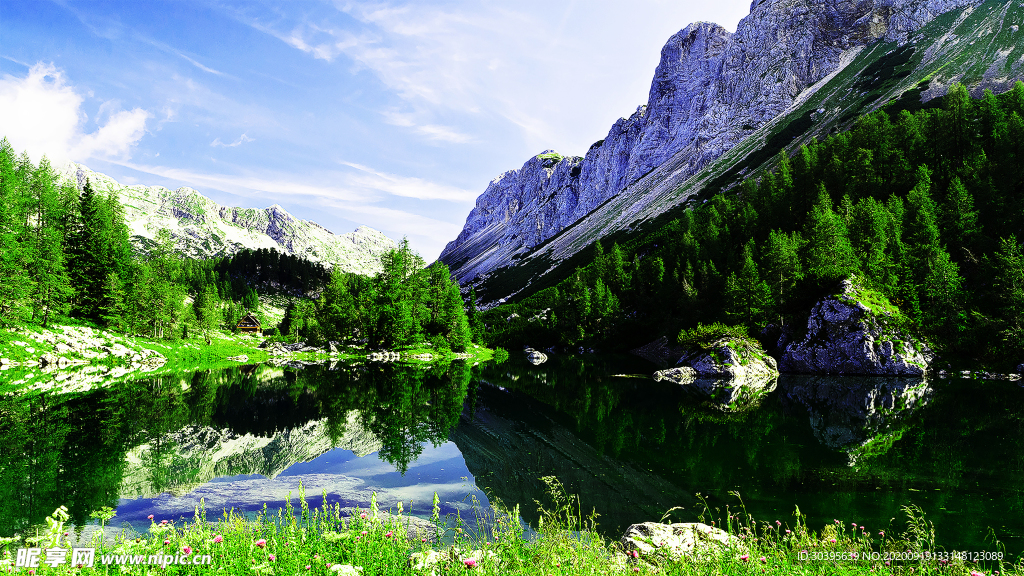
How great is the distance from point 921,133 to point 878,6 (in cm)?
16318

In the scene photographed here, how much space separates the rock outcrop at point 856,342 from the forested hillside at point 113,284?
53.6 m

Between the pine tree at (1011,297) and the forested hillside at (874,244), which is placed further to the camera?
the forested hillside at (874,244)

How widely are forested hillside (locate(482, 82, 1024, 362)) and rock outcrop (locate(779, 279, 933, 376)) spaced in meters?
2.89

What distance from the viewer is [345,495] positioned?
49.1 feet

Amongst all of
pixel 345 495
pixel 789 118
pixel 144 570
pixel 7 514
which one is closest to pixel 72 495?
pixel 7 514

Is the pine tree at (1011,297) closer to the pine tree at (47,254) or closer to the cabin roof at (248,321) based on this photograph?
the pine tree at (47,254)

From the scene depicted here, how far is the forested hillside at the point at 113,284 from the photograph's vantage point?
157 ft

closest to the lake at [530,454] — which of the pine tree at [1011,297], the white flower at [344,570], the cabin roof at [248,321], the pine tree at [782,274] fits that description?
the white flower at [344,570]

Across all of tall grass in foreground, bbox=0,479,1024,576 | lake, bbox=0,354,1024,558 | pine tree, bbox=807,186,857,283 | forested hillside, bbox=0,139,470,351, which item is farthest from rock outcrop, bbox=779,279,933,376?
tall grass in foreground, bbox=0,479,1024,576

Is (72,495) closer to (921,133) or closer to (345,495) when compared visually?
(345,495)

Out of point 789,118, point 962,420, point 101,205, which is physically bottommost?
point 962,420

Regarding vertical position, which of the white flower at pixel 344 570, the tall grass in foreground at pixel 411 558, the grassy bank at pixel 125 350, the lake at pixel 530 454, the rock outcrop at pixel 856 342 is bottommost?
the lake at pixel 530 454

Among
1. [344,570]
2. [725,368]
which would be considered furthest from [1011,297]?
[344,570]

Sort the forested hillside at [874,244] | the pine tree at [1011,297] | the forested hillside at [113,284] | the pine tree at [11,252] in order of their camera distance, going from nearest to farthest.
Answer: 1. the pine tree at [11,252]
2. the forested hillside at [113,284]
3. the pine tree at [1011,297]
4. the forested hillside at [874,244]
